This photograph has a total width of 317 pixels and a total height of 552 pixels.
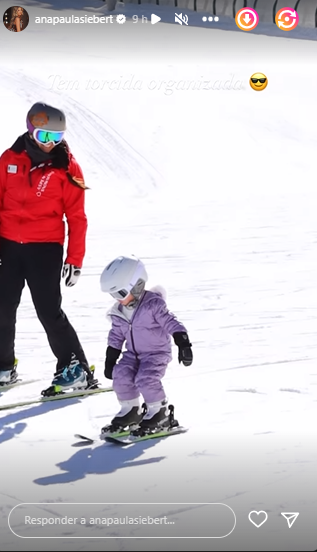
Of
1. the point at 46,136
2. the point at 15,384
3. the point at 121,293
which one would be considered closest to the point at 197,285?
the point at 15,384

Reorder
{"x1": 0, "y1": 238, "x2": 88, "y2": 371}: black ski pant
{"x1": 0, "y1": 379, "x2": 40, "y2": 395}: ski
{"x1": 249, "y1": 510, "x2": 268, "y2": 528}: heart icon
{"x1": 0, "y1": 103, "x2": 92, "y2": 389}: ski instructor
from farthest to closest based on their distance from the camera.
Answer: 1. {"x1": 0, "y1": 379, "x2": 40, "y2": 395}: ski
2. {"x1": 0, "y1": 238, "x2": 88, "y2": 371}: black ski pant
3. {"x1": 0, "y1": 103, "x2": 92, "y2": 389}: ski instructor
4. {"x1": 249, "y1": 510, "x2": 268, "y2": 528}: heart icon

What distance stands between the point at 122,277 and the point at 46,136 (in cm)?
110

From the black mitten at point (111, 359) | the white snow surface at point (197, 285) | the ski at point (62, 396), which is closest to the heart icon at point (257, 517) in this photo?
the white snow surface at point (197, 285)

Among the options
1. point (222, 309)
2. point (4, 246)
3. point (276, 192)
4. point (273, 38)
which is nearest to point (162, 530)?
point (4, 246)

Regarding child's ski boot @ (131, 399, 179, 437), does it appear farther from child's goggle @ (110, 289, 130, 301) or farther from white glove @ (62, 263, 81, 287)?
white glove @ (62, 263, 81, 287)

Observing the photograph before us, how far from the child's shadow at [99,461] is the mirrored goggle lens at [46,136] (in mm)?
1721

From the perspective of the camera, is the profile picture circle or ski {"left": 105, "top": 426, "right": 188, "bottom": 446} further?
the profile picture circle

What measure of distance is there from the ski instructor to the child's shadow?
3.32 ft

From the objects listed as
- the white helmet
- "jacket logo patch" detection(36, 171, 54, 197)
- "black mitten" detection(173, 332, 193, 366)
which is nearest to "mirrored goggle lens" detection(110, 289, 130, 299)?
the white helmet

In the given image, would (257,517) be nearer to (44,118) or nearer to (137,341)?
(137,341)

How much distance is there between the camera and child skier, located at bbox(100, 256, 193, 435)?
5.60 meters

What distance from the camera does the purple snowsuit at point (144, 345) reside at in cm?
568

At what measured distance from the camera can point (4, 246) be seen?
21.2 feet

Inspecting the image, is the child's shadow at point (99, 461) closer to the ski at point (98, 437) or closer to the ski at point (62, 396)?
the ski at point (98, 437)
